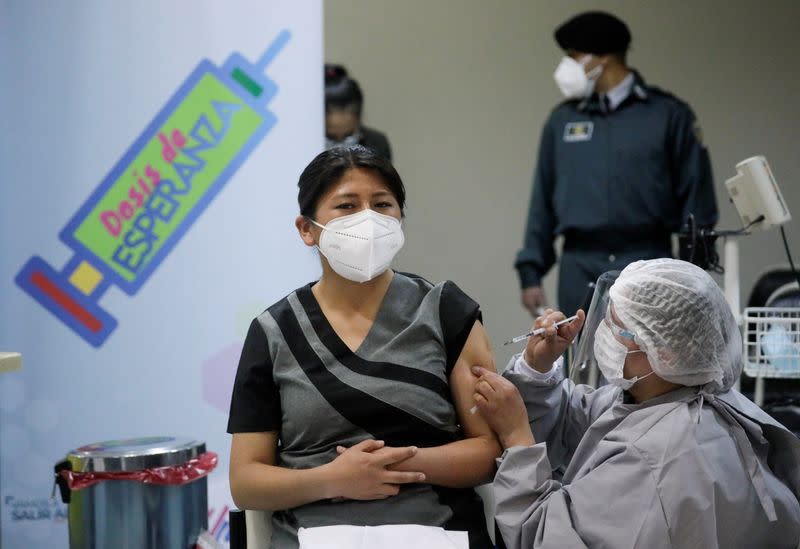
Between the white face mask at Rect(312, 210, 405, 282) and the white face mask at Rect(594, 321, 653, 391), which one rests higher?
the white face mask at Rect(312, 210, 405, 282)

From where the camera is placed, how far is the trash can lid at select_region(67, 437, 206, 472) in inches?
93.5

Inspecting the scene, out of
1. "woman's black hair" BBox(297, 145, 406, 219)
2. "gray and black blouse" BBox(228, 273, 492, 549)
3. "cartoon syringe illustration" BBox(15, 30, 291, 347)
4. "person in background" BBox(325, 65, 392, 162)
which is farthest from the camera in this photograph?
"person in background" BBox(325, 65, 392, 162)

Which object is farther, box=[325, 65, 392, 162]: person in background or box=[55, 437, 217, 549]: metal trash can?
box=[325, 65, 392, 162]: person in background

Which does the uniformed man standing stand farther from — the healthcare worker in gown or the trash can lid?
the healthcare worker in gown

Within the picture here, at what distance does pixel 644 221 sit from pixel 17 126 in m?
2.34

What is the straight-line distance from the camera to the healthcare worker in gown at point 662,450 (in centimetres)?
158

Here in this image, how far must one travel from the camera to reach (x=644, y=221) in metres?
3.94

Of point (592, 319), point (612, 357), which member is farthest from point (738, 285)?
point (612, 357)

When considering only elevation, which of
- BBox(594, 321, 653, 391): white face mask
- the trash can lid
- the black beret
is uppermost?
the black beret

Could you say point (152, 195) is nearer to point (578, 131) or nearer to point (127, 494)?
point (127, 494)

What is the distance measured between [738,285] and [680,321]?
3.49ft

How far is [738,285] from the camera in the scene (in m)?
2.62

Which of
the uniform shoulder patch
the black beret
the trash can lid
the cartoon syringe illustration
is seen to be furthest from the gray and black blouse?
the black beret

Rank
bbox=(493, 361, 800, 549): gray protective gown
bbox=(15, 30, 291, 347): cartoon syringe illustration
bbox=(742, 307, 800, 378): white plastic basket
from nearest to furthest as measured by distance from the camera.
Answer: bbox=(493, 361, 800, 549): gray protective gown
bbox=(742, 307, 800, 378): white plastic basket
bbox=(15, 30, 291, 347): cartoon syringe illustration
